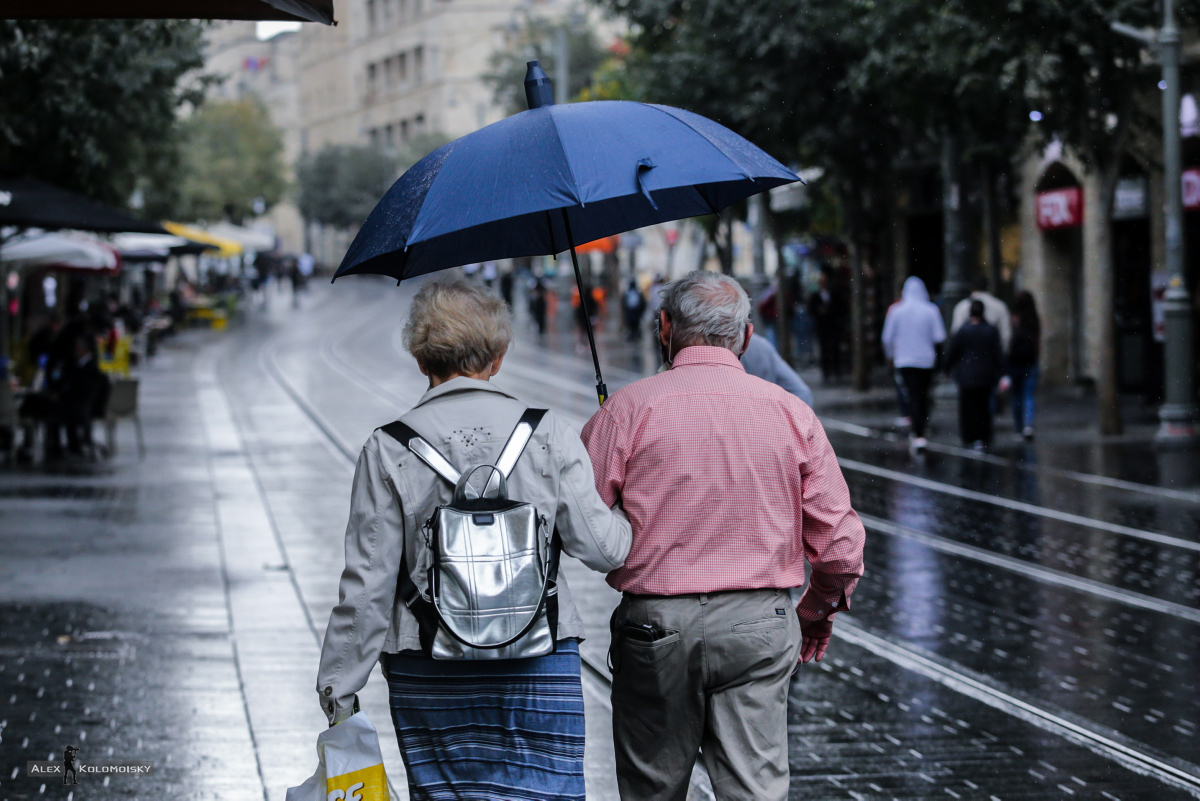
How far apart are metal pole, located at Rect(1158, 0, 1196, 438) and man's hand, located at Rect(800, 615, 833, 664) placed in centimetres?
1292

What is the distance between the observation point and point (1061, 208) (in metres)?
22.8

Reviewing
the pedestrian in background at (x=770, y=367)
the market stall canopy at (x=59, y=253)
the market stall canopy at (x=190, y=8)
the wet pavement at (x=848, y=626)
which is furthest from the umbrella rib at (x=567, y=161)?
the market stall canopy at (x=59, y=253)

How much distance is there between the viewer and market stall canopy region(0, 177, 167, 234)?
11.8m

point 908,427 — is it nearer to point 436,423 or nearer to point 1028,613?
point 1028,613

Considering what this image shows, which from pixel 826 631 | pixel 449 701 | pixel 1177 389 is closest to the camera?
pixel 449 701

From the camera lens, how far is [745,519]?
11.6 ft

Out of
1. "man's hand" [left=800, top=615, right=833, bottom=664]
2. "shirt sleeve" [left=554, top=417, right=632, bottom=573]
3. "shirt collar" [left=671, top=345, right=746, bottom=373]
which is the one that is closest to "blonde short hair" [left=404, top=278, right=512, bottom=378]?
"shirt sleeve" [left=554, top=417, right=632, bottom=573]

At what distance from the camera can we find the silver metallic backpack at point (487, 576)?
3203 mm

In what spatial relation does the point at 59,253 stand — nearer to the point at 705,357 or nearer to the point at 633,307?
the point at 633,307

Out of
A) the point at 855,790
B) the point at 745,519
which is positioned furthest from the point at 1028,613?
the point at 745,519

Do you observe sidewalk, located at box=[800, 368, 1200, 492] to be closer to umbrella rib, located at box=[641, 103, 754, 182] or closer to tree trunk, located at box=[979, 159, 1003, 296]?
tree trunk, located at box=[979, 159, 1003, 296]

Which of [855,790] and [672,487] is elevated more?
[672,487]

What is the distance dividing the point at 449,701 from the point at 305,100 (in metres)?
111

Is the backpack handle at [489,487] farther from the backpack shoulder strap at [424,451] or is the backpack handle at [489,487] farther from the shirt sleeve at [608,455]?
the shirt sleeve at [608,455]
